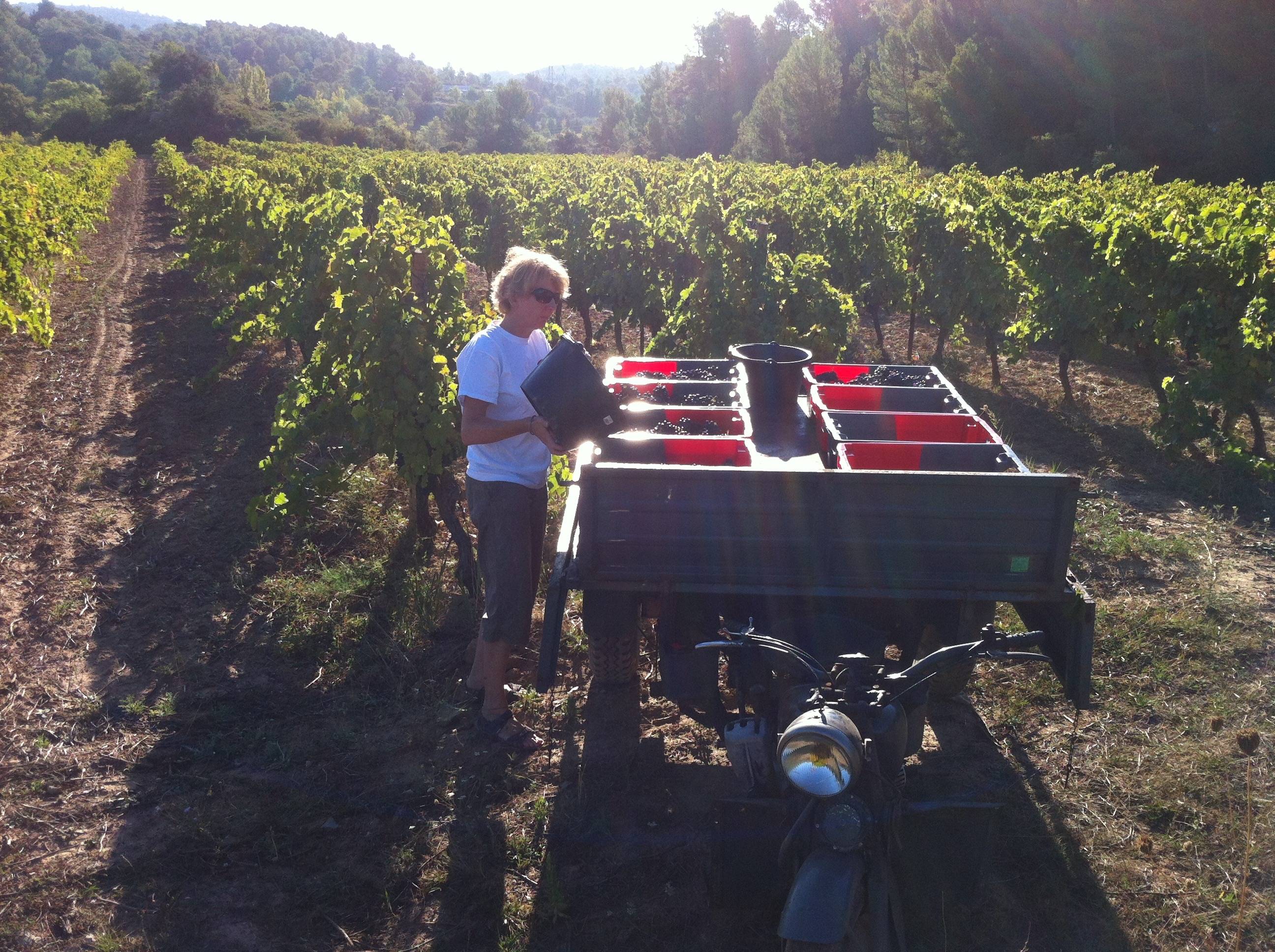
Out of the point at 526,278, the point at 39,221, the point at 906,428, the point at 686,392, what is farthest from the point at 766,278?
the point at 39,221

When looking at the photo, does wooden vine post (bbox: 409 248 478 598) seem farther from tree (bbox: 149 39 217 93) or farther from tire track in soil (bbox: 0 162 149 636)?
tree (bbox: 149 39 217 93)

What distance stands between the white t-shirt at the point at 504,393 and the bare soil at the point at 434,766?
122 cm

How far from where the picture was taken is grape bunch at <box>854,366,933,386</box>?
Answer: 185 inches

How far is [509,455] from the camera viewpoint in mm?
3672

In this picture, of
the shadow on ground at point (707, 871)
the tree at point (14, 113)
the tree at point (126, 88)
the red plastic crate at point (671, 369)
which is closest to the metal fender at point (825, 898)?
the shadow on ground at point (707, 871)

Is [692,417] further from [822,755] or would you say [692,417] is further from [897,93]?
[897,93]

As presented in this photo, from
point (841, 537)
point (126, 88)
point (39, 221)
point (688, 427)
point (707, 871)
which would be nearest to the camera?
point (707, 871)

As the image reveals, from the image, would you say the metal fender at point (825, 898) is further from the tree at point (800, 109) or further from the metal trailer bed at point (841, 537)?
the tree at point (800, 109)

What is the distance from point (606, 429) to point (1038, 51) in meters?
31.9

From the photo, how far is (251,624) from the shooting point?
16.5ft

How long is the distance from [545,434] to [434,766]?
59.1 inches

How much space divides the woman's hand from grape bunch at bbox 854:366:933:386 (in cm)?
188

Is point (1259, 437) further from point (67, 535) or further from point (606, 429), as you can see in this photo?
point (67, 535)

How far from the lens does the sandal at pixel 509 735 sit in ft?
13.0
